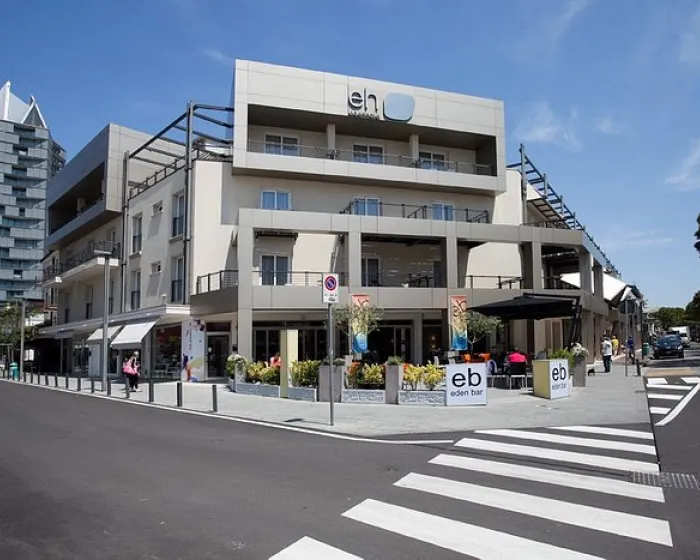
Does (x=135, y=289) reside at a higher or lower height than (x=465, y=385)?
higher

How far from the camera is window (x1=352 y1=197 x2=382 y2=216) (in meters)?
31.8

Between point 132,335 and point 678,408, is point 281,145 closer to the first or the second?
point 132,335

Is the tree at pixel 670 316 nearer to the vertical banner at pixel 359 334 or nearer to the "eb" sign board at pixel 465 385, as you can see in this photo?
the vertical banner at pixel 359 334

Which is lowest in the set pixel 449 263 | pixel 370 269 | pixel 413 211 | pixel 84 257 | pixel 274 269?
pixel 274 269

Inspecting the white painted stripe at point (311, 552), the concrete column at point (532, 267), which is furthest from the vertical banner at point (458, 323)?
the white painted stripe at point (311, 552)

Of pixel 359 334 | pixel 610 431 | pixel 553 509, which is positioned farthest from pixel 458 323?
pixel 553 509

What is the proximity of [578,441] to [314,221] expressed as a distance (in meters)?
18.7

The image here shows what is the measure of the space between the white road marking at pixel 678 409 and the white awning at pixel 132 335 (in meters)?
22.4

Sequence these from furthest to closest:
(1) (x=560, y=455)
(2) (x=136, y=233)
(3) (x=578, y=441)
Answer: (2) (x=136, y=233)
(3) (x=578, y=441)
(1) (x=560, y=455)

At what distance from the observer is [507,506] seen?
6535mm

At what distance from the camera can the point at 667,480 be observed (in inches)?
301

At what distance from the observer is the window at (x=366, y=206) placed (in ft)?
104

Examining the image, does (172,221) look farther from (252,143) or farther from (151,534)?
(151,534)

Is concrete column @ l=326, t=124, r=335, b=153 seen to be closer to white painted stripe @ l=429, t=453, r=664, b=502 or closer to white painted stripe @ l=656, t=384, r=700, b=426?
white painted stripe @ l=656, t=384, r=700, b=426
